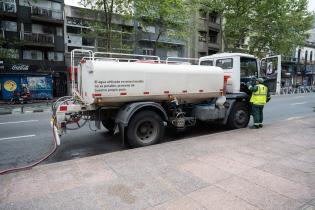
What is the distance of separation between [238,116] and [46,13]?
977 inches

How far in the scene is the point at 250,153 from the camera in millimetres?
5465

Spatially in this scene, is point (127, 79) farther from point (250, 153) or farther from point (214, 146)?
point (250, 153)

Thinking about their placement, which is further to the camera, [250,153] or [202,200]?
[250,153]

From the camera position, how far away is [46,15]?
25.4 m

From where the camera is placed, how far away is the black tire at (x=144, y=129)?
608 centimetres

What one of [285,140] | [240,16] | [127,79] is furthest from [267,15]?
[127,79]

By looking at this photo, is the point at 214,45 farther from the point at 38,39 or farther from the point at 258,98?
the point at 258,98

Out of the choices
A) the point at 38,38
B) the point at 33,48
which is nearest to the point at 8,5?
the point at 38,38

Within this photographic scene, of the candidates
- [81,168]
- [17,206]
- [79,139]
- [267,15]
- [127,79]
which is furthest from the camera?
[267,15]

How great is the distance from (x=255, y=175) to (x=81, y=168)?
325 centimetres

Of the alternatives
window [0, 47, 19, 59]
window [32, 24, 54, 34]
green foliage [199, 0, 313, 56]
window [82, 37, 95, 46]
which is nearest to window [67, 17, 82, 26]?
window [82, 37, 95, 46]

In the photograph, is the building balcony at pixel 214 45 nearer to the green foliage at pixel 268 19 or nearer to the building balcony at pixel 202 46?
the building balcony at pixel 202 46

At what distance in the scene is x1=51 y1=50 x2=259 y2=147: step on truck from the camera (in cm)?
580

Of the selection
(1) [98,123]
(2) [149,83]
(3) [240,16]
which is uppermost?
(3) [240,16]
